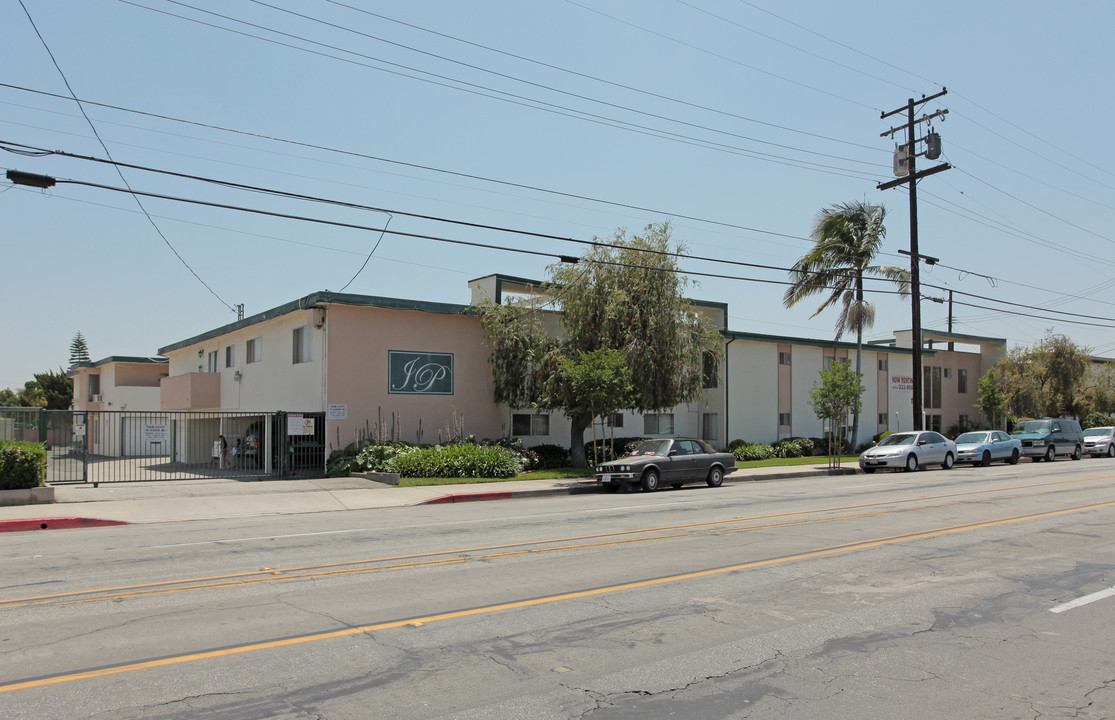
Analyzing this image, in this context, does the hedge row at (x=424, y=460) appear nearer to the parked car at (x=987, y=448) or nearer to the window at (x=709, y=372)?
the window at (x=709, y=372)

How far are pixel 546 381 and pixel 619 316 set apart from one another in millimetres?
3143

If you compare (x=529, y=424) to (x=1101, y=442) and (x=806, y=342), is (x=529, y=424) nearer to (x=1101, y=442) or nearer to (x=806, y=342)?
(x=806, y=342)

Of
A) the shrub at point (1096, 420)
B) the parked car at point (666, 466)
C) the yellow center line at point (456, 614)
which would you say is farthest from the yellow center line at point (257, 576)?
the shrub at point (1096, 420)

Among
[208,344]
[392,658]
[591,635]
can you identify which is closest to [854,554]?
[591,635]

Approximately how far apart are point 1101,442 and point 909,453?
655 inches

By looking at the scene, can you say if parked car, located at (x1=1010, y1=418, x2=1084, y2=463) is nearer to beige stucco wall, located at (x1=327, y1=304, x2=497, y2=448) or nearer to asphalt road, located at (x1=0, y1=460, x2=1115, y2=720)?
beige stucco wall, located at (x1=327, y1=304, x2=497, y2=448)

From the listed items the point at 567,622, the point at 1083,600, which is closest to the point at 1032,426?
the point at 1083,600

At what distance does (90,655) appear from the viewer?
5859 millimetres

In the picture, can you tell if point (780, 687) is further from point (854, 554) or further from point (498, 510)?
point (498, 510)

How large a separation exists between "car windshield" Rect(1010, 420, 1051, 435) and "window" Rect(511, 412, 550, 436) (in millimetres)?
22458

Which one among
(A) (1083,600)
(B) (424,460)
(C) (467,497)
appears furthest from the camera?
(B) (424,460)

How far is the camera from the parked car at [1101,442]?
3831 cm

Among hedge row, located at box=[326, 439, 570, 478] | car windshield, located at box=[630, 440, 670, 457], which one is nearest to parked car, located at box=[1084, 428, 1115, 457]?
car windshield, located at box=[630, 440, 670, 457]

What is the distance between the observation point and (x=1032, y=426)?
35594mm
